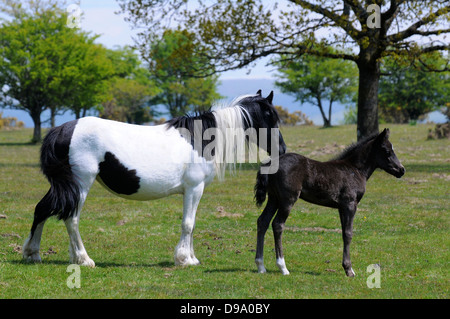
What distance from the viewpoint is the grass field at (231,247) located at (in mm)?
7992

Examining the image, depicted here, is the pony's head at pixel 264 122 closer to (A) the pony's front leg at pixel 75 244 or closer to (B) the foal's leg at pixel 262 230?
(B) the foal's leg at pixel 262 230

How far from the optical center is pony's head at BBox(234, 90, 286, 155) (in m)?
9.48

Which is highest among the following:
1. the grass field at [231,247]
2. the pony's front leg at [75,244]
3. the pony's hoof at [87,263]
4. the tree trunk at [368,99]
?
the tree trunk at [368,99]

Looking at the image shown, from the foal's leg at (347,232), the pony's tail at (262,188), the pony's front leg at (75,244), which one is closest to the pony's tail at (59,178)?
the pony's front leg at (75,244)

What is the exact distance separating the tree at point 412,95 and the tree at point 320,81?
583 cm

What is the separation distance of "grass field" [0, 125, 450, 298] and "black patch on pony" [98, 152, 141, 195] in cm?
135

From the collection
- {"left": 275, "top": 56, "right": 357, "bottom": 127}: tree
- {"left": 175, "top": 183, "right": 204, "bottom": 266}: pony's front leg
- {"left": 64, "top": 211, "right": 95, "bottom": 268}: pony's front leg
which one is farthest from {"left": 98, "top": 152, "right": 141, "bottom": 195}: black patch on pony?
{"left": 275, "top": 56, "right": 357, "bottom": 127}: tree

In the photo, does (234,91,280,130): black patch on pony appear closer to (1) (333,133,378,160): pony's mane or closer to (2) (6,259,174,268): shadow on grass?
(1) (333,133,378,160): pony's mane

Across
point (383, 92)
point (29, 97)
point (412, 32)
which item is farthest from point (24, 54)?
point (383, 92)

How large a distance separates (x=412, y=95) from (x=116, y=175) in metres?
70.1

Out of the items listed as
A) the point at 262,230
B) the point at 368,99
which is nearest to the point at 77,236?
the point at 262,230

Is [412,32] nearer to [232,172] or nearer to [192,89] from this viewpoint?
[232,172]

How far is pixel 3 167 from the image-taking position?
1094 inches
